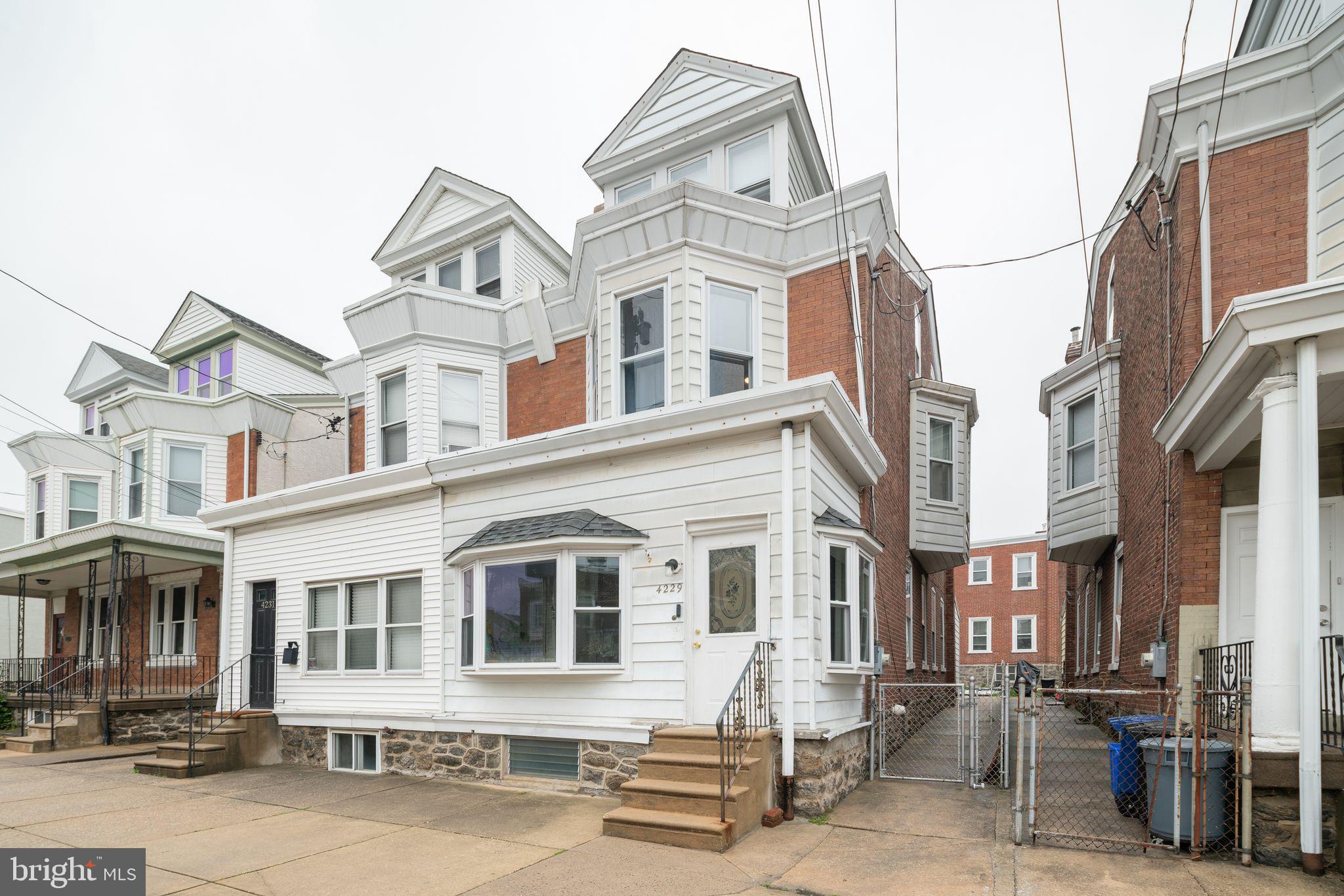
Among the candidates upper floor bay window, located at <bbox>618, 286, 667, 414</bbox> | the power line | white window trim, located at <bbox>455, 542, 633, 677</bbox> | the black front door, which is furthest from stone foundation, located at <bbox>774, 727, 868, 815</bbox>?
the power line

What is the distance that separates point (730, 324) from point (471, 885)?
25.5 feet

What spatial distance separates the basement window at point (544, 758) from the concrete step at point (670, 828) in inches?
79.1

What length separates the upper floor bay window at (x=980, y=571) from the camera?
3594 centimetres

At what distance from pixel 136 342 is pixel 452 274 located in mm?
7154

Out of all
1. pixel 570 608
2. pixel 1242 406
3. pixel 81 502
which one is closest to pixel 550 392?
pixel 570 608

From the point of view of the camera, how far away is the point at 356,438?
678 inches

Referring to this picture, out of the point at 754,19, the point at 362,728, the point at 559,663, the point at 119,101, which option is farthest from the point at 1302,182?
the point at 119,101

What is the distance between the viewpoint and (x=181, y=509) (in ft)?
61.6

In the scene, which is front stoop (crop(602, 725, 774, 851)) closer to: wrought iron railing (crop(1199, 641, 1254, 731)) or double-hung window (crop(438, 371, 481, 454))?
wrought iron railing (crop(1199, 641, 1254, 731))

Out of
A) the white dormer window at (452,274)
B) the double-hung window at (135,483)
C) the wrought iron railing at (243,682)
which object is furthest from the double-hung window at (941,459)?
the double-hung window at (135,483)

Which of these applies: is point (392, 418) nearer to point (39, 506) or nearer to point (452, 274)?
point (452, 274)

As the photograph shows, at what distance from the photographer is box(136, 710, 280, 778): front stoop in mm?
11117

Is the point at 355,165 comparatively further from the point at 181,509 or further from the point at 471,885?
the point at 471,885

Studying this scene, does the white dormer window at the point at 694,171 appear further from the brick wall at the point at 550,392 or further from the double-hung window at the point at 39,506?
the double-hung window at the point at 39,506
